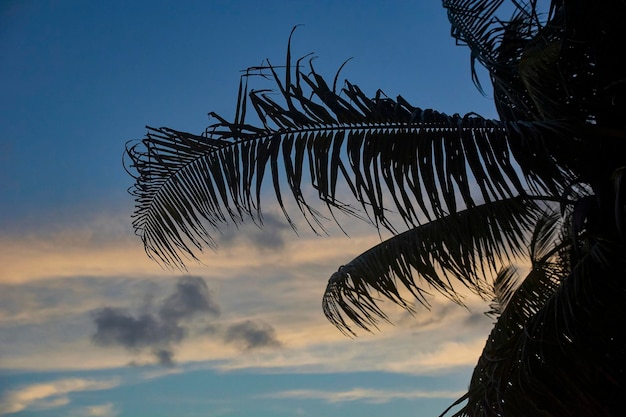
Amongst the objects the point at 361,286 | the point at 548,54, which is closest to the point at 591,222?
the point at 548,54

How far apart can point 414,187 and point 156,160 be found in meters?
1.30

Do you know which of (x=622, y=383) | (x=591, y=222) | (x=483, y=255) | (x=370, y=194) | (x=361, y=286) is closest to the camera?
(x=370, y=194)

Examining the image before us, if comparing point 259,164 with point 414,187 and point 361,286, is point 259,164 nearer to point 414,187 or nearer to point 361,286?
point 414,187

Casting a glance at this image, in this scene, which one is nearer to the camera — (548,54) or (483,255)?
(548,54)

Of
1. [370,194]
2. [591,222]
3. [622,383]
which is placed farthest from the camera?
[591,222]

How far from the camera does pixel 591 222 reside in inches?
160

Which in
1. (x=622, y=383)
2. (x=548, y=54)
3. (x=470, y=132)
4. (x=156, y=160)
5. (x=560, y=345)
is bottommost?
(x=622, y=383)

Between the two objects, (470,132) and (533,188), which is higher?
(470,132)

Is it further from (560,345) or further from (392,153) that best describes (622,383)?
(392,153)

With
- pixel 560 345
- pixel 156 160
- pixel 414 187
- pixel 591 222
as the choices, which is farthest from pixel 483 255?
pixel 156 160

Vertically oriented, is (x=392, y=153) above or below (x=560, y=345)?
above

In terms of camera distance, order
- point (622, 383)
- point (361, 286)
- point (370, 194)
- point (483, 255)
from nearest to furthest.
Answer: point (370, 194) → point (622, 383) → point (483, 255) → point (361, 286)

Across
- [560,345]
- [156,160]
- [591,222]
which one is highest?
[156,160]

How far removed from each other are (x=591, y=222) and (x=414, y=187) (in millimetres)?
1275
